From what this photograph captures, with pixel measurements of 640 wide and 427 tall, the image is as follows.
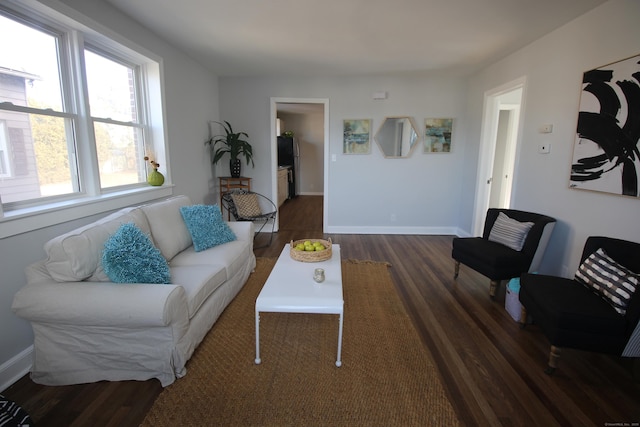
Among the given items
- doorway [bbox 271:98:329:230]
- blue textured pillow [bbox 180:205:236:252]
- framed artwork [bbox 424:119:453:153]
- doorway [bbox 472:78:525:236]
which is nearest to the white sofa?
blue textured pillow [bbox 180:205:236:252]

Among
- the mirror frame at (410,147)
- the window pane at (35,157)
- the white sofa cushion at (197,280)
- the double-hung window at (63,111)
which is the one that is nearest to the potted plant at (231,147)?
the double-hung window at (63,111)

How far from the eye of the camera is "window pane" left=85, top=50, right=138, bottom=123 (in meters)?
2.52

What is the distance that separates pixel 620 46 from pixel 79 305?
3.91 metres

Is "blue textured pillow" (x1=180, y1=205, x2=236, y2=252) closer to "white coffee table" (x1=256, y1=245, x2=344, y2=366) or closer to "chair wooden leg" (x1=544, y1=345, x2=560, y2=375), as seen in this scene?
"white coffee table" (x1=256, y1=245, x2=344, y2=366)

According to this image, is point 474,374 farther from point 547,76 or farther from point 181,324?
point 547,76

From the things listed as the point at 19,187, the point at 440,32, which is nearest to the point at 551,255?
the point at 440,32

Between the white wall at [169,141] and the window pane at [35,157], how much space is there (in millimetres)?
287

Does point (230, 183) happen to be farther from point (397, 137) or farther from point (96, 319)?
point (96, 319)

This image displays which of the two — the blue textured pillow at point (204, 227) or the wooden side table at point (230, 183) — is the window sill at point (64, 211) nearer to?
the blue textured pillow at point (204, 227)

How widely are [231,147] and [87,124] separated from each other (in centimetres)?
226

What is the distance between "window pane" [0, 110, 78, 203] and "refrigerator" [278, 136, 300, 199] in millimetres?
5929

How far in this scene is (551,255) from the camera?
2.89m

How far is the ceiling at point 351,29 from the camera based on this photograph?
8.02 feet

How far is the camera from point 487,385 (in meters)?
1.77
